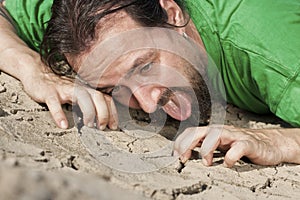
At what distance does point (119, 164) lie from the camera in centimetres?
176

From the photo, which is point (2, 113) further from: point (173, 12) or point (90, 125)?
point (173, 12)

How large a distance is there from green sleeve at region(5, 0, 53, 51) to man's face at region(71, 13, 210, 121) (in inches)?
14.7

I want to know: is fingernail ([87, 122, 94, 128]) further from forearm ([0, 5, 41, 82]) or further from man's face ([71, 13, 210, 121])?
forearm ([0, 5, 41, 82])

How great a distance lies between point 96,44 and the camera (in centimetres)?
213

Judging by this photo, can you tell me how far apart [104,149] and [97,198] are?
758 millimetres

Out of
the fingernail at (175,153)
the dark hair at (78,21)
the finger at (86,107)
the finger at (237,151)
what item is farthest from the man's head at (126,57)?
the finger at (237,151)

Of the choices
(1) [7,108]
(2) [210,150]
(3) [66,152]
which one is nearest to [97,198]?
(3) [66,152]

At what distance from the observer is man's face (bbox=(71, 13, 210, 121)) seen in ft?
6.93

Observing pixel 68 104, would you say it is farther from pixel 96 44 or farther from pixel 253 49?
pixel 253 49

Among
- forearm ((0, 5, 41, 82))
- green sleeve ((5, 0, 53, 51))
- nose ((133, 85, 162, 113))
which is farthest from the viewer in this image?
green sleeve ((5, 0, 53, 51))

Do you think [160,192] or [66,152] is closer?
[160,192]

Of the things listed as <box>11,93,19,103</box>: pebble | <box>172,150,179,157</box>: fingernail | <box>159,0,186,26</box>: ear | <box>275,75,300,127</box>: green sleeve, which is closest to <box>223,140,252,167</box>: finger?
<box>172,150,179,157</box>: fingernail

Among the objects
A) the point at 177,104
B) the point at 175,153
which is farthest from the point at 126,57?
the point at 175,153

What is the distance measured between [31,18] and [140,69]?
62 cm
